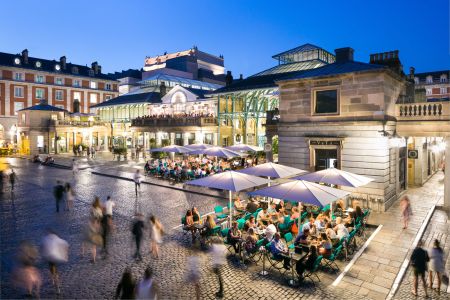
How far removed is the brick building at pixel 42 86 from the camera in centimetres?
5853

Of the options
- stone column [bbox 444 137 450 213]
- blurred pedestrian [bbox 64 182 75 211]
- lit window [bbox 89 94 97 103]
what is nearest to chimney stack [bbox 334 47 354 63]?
stone column [bbox 444 137 450 213]

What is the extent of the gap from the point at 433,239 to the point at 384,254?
3148 mm

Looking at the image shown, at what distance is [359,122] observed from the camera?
16.0 metres

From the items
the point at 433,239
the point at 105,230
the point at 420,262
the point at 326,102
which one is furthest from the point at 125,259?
the point at 326,102

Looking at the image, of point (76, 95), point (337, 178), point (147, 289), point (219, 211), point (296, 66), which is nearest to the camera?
point (147, 289)

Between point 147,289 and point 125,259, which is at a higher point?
point 147,289

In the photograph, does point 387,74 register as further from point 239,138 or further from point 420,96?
point 239,138

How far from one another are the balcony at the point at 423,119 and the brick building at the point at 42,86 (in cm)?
5932

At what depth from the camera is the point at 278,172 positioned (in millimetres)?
15031

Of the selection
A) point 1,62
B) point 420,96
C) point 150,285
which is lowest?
point 150,285

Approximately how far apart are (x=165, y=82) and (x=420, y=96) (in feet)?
134

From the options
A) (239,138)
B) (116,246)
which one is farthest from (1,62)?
(116,246)

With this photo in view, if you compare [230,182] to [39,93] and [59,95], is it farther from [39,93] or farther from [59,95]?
[59,95]

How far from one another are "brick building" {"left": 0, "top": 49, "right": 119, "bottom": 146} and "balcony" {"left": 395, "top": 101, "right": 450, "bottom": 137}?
59.3m
